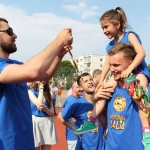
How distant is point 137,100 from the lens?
8.39 feet

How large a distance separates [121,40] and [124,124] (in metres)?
1.10

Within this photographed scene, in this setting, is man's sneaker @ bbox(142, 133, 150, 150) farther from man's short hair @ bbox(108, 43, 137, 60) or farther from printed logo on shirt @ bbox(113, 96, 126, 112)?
man's short hair @ bbox(108, 43, 137, 60)

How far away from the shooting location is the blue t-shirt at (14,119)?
257 cm

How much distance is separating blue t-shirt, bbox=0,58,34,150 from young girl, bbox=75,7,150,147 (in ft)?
2.45

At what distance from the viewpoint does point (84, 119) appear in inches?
165

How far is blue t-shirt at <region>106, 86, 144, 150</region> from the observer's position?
260 cm

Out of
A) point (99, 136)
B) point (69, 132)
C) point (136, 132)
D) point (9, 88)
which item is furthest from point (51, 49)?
point (69, 132)

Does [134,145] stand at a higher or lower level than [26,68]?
lower

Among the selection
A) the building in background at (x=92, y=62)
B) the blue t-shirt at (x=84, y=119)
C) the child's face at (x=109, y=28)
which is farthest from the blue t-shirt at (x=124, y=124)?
the building in background at (x=92, y=62)

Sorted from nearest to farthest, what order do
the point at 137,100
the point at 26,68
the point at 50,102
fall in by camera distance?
the point at 26,68 < the point at 137,100 < the point at 50,102

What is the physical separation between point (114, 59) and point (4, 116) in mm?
1113

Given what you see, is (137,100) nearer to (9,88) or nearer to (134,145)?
(134,145)

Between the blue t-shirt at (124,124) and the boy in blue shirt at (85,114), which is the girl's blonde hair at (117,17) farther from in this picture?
the boy in blue shirt at (85,114)

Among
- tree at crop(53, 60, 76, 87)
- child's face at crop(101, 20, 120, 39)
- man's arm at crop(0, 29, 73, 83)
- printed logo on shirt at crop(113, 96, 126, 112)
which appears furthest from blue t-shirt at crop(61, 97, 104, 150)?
tree at crop(53, 60, 76, 87)
